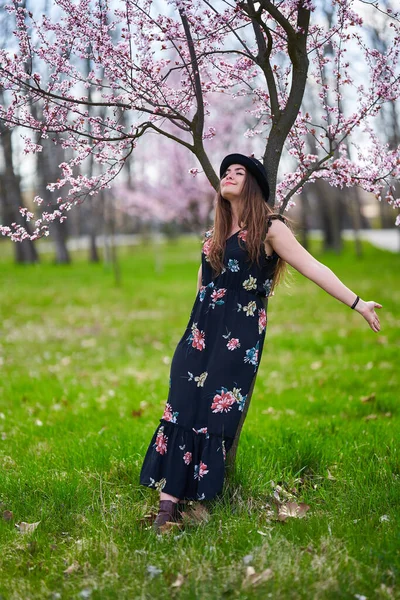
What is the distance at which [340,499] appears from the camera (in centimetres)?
329

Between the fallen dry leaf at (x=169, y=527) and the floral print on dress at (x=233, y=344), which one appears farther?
the floral print on dress at (x=233, y=344)

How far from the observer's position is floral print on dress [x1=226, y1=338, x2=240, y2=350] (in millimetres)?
3326

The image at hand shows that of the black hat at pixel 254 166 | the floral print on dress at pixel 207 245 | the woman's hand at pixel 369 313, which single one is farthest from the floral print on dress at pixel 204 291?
the woman's hand at pixel 369 313

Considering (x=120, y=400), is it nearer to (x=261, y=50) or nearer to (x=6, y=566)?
(x=6, y=566)

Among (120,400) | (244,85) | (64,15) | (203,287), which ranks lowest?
(120,400)

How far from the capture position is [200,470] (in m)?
3.25

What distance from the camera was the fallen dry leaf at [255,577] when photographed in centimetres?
250

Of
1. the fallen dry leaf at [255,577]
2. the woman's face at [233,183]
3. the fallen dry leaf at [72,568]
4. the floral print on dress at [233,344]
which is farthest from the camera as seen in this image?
the woman's face at [233,183]

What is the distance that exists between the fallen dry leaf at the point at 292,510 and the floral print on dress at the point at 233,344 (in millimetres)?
928

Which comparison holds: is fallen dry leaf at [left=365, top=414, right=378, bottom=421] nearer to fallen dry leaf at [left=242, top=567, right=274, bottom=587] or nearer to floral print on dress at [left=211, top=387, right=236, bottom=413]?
floral print on dress at [left=211, top=387, right=236, bottom=413]

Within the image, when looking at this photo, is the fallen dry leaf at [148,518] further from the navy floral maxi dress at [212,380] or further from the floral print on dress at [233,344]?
the floral print on dress at [233,344]

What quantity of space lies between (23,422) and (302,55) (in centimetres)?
397

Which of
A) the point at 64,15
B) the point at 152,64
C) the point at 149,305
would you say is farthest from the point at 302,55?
the point at 149,305

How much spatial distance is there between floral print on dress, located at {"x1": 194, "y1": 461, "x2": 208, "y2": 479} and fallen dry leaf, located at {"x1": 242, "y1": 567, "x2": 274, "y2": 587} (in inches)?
28.6
